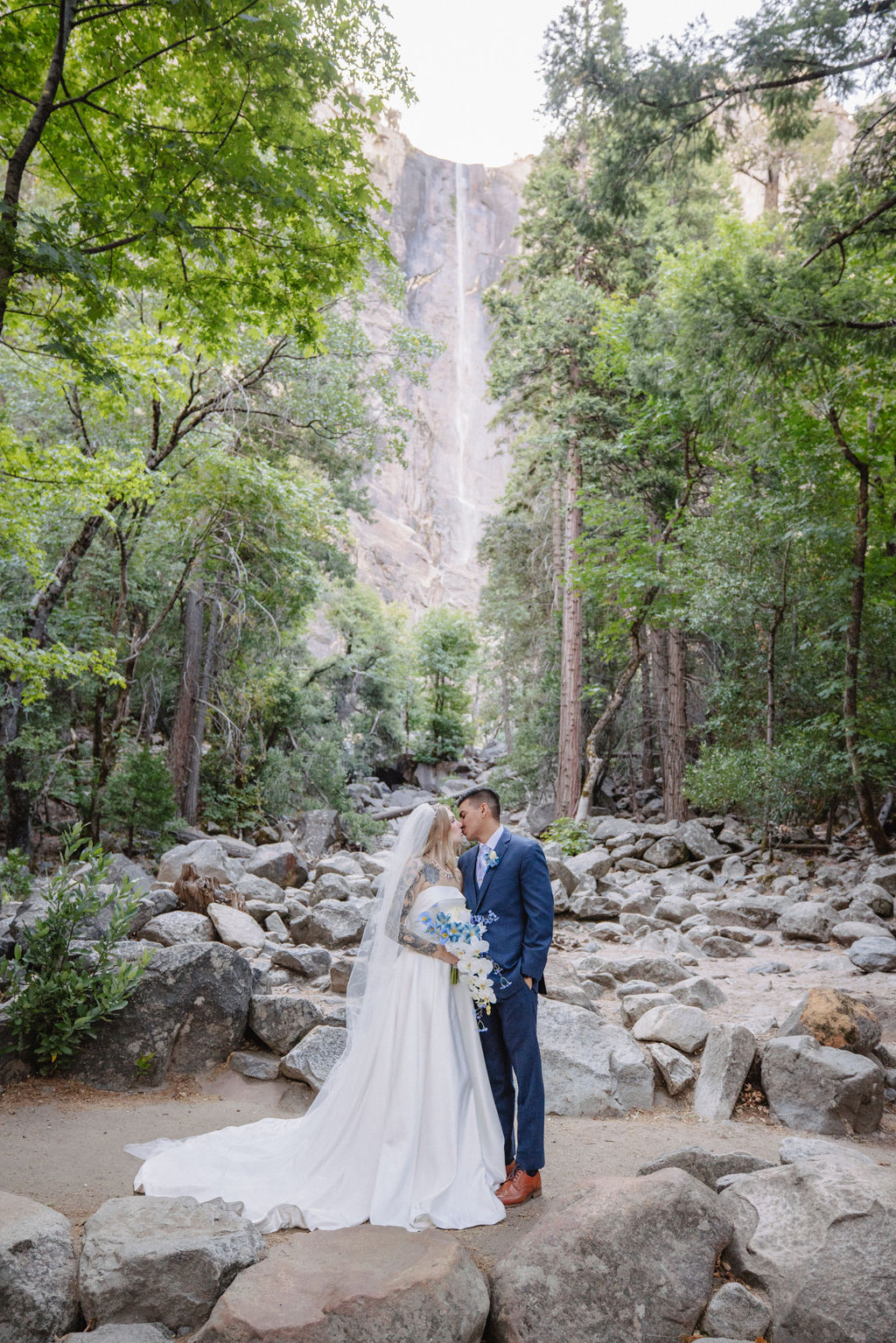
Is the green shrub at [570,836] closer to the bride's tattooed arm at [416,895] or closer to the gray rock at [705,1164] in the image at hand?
the gray rock at [705,1164]

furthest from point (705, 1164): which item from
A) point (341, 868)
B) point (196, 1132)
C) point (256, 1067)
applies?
point (341, 868)

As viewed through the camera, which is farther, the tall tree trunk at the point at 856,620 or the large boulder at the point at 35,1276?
the tall tree trunk at the point at 856,620

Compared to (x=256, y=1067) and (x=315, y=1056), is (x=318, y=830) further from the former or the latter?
(x=315, y=1056)

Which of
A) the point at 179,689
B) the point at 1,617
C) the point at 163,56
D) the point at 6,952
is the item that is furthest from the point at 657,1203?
the point at 179,689

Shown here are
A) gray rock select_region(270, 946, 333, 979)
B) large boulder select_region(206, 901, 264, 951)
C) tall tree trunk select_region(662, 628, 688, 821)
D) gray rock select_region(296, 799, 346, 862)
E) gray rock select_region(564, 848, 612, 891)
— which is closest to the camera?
gray rock select_region(270, 946, 333, 979)

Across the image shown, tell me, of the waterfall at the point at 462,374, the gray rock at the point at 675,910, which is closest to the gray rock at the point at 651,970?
the gray rock at the point at 675,910

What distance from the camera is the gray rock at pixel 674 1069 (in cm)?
538

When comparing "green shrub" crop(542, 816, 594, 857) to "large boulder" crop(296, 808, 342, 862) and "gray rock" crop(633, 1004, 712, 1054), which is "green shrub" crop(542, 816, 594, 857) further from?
"gray rock" crop(633, 1004, 712, 1054)

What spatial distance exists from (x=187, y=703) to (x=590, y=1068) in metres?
11.5

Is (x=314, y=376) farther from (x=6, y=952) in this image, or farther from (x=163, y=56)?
(x=6, y=952)

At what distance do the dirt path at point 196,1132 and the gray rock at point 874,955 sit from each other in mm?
2917

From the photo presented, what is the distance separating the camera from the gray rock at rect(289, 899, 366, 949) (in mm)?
7938

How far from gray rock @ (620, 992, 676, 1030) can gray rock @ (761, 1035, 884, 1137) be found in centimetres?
135

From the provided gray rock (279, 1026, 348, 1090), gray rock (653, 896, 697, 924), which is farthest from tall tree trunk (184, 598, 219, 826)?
gray rock (279, 1026, 348, 1090)
